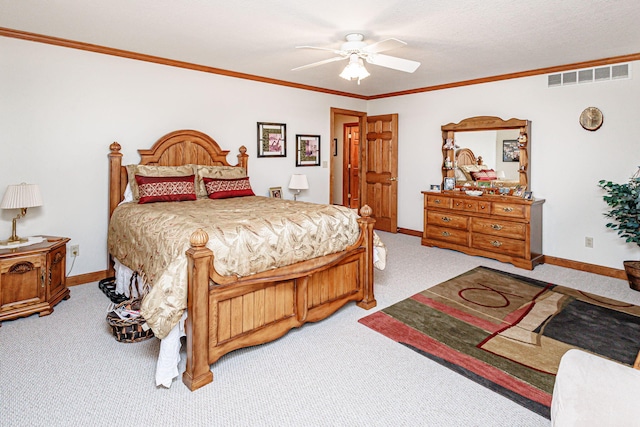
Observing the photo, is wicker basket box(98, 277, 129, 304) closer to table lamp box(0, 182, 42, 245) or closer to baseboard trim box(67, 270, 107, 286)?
baseboard trim box(67, 270, 107, 286)

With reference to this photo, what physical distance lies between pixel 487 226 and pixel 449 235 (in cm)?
60

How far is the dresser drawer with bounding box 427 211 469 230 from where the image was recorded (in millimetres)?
5113

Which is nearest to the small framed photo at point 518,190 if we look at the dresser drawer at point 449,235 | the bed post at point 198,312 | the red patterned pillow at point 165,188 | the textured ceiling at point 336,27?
the dresser drawer at point 449,235

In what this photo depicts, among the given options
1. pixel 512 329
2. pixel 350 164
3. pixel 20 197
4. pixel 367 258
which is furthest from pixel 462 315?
pixel 350 164

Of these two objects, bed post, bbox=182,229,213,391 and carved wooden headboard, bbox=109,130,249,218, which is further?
carved wooden headboard, bbox=109,130,249,218

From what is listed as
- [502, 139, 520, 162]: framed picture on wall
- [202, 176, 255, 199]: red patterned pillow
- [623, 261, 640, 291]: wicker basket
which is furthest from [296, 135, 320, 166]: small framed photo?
[623, 261, 640, 291]: wicker basket

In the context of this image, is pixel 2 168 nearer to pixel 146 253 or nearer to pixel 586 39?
pixel 146 253

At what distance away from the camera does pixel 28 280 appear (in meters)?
3.00

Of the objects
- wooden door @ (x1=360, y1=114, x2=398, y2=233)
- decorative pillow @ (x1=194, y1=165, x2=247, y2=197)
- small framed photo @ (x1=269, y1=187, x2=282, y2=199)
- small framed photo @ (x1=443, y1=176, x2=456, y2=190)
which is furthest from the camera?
wooden door @ (x1=360, y1=114, x2=398, y2=233)

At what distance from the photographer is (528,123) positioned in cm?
476

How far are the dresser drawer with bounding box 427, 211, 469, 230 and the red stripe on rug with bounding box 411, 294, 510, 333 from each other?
78.2 inches

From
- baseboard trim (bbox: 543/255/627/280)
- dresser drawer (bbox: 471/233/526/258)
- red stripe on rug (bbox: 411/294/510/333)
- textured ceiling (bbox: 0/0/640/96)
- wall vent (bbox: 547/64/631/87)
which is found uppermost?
textured ceiling (bbox: 0/0/640/96)

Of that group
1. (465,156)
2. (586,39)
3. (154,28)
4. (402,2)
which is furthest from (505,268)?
(154,28)

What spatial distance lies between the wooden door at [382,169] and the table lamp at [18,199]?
510cm
